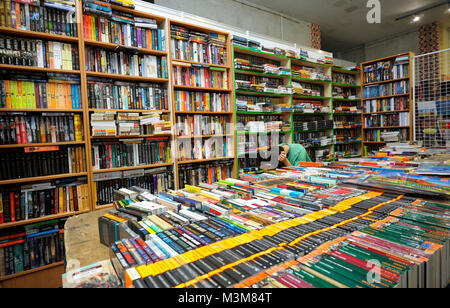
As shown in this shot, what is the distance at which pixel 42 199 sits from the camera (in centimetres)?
227

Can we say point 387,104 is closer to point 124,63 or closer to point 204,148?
point 204,148

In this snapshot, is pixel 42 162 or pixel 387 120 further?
pixel 387 120

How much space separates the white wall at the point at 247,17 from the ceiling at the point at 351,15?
15cm

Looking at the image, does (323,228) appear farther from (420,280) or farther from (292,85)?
(292,85)

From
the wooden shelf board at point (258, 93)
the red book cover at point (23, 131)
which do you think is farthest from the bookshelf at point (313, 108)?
the red book cover at point (23, 131)

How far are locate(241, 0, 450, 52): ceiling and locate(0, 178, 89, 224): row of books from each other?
4.57 metres

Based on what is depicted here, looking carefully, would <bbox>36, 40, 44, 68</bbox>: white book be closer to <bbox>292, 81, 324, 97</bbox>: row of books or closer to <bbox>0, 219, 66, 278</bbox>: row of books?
<bbox>0, 219, 66, 278</bbox>: row of books

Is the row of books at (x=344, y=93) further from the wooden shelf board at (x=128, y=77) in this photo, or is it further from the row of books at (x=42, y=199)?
the row of books at (x=42, y=199)

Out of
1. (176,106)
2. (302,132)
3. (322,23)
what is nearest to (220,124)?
(176,106)

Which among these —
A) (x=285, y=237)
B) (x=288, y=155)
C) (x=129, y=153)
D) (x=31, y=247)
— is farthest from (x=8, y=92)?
(x=288, y=155)

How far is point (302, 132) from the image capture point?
15.3ft

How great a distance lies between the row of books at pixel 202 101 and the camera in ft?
10.2

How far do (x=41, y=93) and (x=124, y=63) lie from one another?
90 cm

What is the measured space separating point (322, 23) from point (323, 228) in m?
6.20
